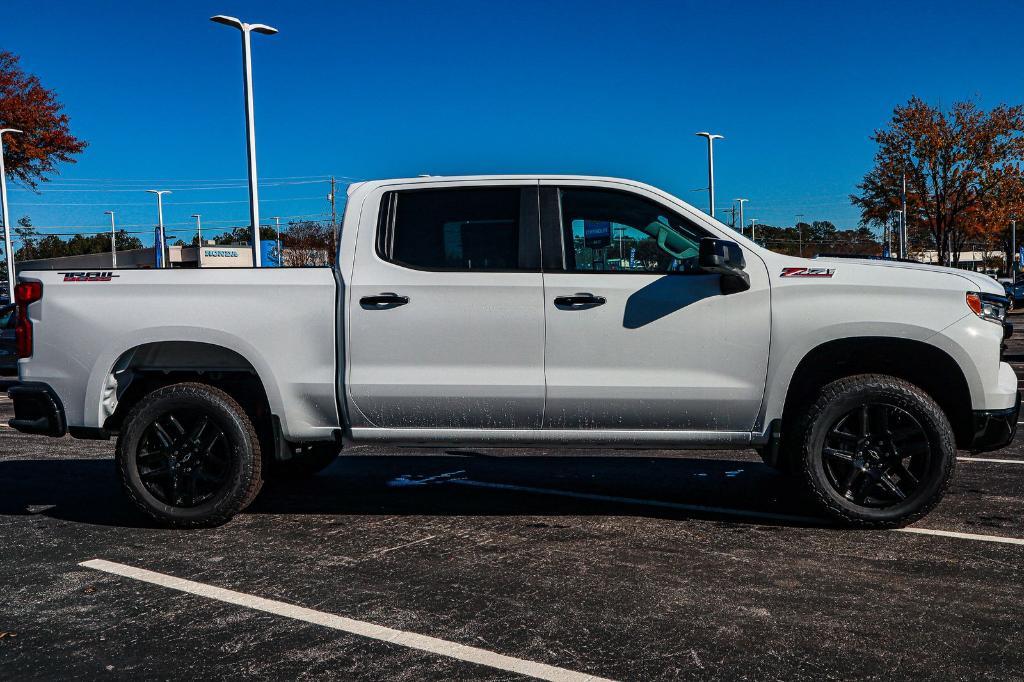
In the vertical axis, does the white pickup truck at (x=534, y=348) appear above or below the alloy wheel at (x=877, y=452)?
above

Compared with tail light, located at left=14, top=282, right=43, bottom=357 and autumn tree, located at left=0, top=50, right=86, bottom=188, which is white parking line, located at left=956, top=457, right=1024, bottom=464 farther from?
autumn tree, located at left=0, top=50, right=86, bottom=188

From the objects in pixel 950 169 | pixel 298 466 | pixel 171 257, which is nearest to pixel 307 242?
pixel 171 257

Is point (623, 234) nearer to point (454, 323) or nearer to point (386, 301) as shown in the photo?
point (454, 323)

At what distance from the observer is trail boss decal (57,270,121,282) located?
5.41 meters

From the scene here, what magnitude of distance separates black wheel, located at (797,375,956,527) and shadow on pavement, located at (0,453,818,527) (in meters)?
0.37

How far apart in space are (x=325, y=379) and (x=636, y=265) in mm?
1874

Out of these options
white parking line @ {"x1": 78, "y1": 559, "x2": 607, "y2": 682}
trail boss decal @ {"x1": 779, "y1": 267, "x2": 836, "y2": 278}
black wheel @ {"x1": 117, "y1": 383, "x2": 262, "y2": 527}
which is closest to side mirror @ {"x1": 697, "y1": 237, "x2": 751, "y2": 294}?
trail boss decal @ {"x1": 779, "y1": 267, "x2": 836, "y2": 278}

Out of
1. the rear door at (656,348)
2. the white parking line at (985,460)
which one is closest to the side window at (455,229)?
the rear door at (656,348)

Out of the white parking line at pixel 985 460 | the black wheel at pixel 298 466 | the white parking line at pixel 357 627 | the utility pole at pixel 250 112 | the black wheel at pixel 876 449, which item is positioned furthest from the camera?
the utility pole at pixel 250 112

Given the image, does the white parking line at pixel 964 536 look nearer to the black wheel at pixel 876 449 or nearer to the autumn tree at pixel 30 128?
the black wheel at pixel 876 449

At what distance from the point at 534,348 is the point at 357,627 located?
6.31ft

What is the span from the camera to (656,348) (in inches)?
202

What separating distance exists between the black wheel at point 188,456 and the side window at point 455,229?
4.41 ft

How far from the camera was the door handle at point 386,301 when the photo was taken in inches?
206
